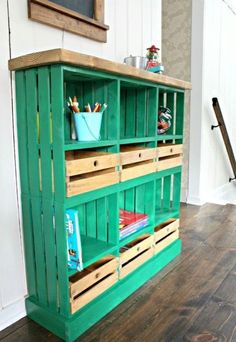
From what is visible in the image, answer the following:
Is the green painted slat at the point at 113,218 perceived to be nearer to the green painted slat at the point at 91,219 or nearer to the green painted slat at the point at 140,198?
the green painted slat at the point at 91,219

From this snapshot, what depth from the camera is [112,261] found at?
1.46 m

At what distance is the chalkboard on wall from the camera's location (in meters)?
1.41

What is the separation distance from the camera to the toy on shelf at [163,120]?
1.85 meters

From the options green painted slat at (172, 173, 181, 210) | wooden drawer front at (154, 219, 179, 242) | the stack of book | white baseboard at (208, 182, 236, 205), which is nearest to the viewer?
the stack of book

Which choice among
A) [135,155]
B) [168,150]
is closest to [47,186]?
[135,155]

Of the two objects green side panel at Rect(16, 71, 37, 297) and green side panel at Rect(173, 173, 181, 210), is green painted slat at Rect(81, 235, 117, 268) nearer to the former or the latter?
green side panel at Rect(16, 71, 37, 297)

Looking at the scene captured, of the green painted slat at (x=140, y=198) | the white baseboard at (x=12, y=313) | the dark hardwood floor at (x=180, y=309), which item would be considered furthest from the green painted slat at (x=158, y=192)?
the white baseboard at (x=12, y=313)

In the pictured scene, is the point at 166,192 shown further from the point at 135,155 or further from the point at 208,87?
the point at 208,87

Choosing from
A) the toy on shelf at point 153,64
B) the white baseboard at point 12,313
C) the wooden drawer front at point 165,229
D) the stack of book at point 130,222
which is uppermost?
the toy on shelf at point 153,64

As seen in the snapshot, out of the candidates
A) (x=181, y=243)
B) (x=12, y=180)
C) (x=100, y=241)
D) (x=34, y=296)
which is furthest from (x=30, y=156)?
(x=181, y=243)

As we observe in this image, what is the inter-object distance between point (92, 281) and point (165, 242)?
2.35ft

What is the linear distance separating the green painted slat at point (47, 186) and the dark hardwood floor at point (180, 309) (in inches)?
9.6

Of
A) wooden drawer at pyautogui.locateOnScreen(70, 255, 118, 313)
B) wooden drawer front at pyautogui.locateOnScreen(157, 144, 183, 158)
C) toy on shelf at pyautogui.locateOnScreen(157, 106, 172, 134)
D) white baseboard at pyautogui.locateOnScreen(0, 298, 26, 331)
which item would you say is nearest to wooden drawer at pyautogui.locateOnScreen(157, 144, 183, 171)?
wooden drawer front at pyautogui.locateOnScreen(157, 144, 183, 158)

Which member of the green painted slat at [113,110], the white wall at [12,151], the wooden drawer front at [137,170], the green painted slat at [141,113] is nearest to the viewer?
Answer: the white wall at [12,151]
